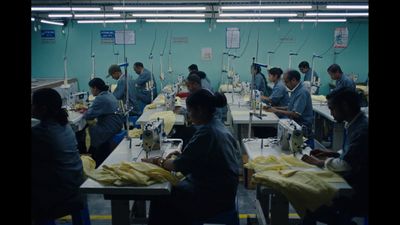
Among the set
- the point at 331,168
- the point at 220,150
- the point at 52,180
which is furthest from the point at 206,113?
the point at 52,180

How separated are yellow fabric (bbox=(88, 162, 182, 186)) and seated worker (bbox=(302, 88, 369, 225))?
3.80 feet

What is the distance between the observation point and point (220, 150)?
2.95 meters

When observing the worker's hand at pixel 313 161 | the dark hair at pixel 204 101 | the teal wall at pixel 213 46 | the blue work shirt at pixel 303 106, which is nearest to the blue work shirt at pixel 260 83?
the blue work shirt at pixel 303 106

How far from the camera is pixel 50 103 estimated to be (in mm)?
3014

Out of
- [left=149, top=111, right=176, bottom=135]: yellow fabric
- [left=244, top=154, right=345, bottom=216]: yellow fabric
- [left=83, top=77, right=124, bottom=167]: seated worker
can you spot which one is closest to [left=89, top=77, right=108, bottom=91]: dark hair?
[left=83, top=77, right=124, bottom=167]: seated worker

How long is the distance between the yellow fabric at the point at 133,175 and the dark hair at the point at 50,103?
506mm

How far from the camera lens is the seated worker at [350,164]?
111 inches

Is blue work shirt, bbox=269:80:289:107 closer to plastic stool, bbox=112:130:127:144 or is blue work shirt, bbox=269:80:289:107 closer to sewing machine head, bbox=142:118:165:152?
plastic stool, bbox=112:130:127:144

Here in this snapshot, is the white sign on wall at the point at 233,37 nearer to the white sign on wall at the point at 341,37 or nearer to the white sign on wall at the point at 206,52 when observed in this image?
the white sign on wall at the point at 206,52

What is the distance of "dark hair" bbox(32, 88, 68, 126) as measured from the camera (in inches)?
118

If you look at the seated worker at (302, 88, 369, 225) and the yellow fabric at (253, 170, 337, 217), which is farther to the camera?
the seated worker at (302, 88, 369, 225)

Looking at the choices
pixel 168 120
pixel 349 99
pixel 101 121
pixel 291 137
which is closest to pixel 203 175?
pixel 291 137
